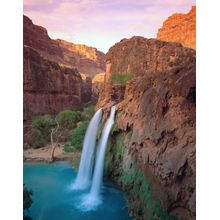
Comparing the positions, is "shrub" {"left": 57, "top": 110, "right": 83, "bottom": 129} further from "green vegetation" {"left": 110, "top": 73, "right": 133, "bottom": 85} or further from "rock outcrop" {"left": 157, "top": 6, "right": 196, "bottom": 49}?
"rock outcrop" {"left": 157, "top": 6, "right": 196, "bottom": 49}

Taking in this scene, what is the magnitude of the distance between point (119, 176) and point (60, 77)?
8993 millimetres

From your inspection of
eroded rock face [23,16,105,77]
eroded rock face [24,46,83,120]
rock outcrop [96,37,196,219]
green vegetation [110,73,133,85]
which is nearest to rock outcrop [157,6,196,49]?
rock outcrop [96,37,196,219]

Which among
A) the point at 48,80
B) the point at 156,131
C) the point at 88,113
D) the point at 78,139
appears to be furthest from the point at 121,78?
the point at 48,80

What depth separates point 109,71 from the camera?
6992 millimetres

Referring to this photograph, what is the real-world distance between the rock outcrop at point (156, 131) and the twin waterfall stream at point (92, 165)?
0.30 m

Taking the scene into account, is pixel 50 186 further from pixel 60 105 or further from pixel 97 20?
pixel 60 105

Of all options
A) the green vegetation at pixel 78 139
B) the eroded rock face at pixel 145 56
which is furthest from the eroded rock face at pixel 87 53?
the green vegetation at pixel 78 139

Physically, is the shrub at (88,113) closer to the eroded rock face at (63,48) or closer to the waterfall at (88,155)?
the waterfall at (88,155)

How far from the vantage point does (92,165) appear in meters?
6.35

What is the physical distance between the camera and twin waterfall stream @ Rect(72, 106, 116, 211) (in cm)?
516

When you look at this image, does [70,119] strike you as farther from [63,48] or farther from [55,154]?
[63,48]

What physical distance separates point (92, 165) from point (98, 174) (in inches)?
10.5

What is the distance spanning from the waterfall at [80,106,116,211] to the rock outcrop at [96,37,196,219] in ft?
0.76
